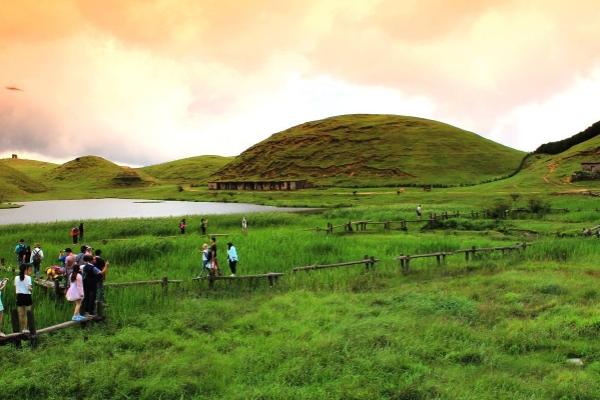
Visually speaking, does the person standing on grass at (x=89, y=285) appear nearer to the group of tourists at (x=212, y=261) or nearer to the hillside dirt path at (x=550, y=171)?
the group of tourists at (x=212, y=261)

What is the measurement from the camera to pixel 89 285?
16.4 metres

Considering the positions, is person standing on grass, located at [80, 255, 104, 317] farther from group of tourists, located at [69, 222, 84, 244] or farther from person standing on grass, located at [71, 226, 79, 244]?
group of tourists, located at [69, 222, 84, 244]

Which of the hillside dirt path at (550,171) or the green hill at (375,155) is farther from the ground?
→ the green hill at (375,155)

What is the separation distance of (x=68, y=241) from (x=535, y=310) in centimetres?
3437

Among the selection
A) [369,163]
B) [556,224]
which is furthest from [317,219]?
[369,163]

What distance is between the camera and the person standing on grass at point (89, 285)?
16.3 metres

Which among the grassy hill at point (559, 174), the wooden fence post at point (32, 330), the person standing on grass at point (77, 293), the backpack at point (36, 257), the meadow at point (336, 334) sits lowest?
the meadow at point (336, 334)

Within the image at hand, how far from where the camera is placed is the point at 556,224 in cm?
3962

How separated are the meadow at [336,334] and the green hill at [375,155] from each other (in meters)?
92.7

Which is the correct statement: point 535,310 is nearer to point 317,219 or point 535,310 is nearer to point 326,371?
point 326,371

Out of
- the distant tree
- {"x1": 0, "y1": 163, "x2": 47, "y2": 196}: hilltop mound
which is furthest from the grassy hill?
{"x1": 0, "y1": 163, "x2": 47, "y2": 196}: hilltop mound

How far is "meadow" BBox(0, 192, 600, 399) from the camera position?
11945mm

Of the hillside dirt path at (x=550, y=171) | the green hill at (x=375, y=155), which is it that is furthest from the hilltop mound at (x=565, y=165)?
the green hill at (x=375, y=155)

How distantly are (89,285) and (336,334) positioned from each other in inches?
327
